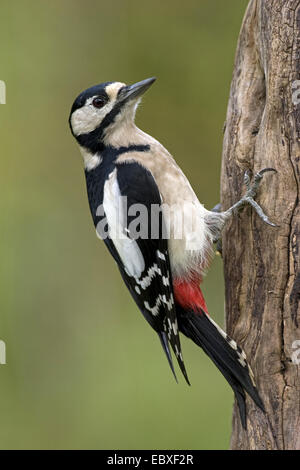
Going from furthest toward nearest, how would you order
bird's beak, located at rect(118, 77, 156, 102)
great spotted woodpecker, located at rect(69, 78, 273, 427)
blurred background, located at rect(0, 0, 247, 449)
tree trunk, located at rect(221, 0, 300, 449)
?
blurred background, located at rect(0, 0, 247, 449) < bird's beak, located at rect(118, 77, 156, 102) < great spotted woodpecker, located at rect(69, 78, 273, 427) < tree trunk, located at rect(221, 0, 300, 449)

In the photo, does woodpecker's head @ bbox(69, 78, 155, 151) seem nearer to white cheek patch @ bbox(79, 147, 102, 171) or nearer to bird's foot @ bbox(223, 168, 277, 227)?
white cheek patch @ bbox(79, 147, 102, 171)

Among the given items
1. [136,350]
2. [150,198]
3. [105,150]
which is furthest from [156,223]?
[136,350]

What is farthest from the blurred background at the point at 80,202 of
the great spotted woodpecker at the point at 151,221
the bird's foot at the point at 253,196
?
the bird's foot at the point at 253,196

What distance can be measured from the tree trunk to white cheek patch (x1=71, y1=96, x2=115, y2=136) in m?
0.55

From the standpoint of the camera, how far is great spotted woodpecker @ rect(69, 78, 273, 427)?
2.78 meters

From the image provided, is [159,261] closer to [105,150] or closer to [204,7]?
[105,150]

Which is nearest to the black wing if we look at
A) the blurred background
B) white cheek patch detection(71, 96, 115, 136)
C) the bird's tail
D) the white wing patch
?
the white wing patch

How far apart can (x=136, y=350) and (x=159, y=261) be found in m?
2.05

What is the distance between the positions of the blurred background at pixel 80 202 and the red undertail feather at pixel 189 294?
71.8 inches

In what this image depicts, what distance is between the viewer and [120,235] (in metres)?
2.82

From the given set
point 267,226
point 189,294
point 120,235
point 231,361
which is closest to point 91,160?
point 120,235

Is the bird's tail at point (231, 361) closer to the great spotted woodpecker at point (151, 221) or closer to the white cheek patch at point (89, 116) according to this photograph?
the great spotted woodpecker at point (151, 221)

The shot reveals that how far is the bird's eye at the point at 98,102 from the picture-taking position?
9.78 ft

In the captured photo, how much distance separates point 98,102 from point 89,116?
0.24 ft
